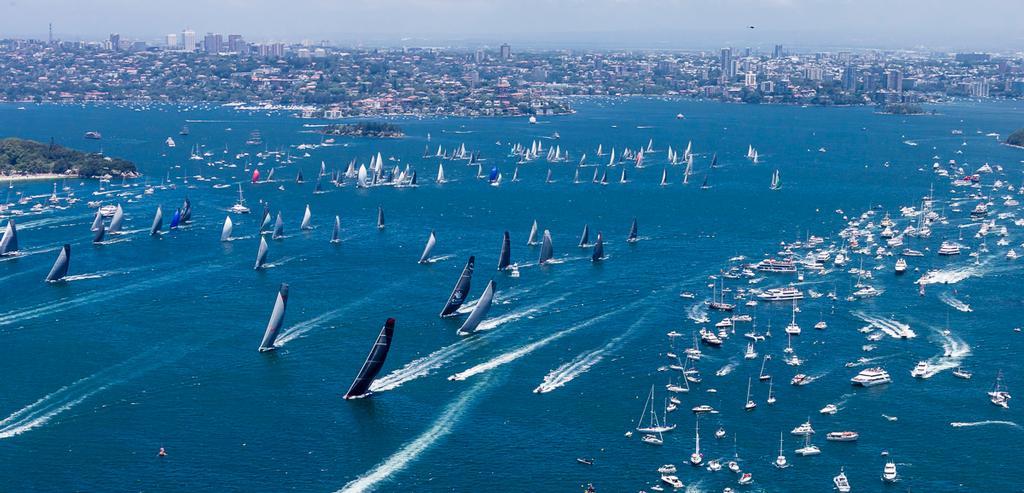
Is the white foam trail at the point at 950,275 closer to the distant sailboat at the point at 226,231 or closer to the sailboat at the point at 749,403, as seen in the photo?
the sailboat at the point at 749,403

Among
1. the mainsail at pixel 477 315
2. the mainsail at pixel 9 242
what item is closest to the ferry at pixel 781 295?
the mainsail at pixel 477 315

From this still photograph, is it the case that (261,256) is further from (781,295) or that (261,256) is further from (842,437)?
(842,437)

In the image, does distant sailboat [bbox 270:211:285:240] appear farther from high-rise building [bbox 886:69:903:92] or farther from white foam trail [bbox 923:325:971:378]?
high-rise building [bbox 886:69:903:92]

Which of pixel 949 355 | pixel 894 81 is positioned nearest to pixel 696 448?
pixel 949 355

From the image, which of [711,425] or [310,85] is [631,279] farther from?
[310,85]

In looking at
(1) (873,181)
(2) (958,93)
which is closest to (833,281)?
(1) (873,181)
